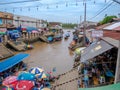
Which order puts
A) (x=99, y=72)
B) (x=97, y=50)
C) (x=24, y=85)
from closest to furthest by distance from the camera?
(x=97, y=50) → (x=99, y=72) → (x=24, y=85)

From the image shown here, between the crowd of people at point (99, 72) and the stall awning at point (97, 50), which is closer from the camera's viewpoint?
the stall awning at point (97, 50)

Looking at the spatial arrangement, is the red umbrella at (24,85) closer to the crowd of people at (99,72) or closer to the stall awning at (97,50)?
the crowd of people at (99,72)

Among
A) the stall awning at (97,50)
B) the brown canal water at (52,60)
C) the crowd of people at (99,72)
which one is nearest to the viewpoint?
the stall awning at (97,50)

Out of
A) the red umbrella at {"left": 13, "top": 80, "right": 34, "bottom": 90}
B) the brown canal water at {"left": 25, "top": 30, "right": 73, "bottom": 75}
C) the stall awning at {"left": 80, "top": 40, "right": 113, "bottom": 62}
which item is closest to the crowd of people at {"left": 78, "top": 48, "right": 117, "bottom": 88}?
the stall awning at {"left": 80, "top": 40, "right": 113, "bottom": 62}

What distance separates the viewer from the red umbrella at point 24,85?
11.8 metres

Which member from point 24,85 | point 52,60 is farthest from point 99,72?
point 52,60

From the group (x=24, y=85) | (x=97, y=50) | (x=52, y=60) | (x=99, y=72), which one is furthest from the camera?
(x=52, y=60)

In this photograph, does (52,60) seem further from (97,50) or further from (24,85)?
(97,50)

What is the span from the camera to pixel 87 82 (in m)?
10.5

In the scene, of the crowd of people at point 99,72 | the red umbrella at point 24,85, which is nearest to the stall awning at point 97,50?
the crowd of people at point 99,72

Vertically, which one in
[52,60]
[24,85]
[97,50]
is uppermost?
[97,50]

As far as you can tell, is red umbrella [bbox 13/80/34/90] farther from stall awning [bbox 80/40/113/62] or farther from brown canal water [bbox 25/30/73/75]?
brown canal water [bbox 25/30/73/75]

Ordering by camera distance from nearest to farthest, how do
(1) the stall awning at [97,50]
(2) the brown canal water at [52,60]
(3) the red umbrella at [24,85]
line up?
(1) the stall awning at [97,50] < (3) the red umbrella at [24,85] < (2) the brown canal water at [52,60]

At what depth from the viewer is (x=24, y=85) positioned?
1196cm
